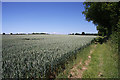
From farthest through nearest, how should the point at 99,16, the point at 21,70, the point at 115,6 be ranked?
the point at 99,16
the point at 115,6
the point at 21,70

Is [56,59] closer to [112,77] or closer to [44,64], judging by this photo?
[44,64]

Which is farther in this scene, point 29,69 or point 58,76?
point 58,76

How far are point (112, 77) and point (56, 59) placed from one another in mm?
3655

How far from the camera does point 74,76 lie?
518 centimetres

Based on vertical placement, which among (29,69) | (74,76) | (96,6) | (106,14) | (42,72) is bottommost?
(74,76)

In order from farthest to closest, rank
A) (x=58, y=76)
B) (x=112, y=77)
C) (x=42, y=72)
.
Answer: (x=58, y=76)
(x=112, y=77)
(x=42, y=72)

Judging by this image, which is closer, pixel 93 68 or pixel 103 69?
pixel 103 69

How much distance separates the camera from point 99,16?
23.1 m

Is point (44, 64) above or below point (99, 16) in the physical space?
below

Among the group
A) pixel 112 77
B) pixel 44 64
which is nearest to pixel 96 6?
pixel 112 77

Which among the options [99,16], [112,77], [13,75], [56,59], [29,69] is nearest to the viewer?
[13,75]

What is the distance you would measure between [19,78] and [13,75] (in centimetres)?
28

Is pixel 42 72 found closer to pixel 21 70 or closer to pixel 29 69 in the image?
pixel 29 69

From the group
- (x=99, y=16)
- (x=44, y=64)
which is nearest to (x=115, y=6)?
(x=99, y=16)
